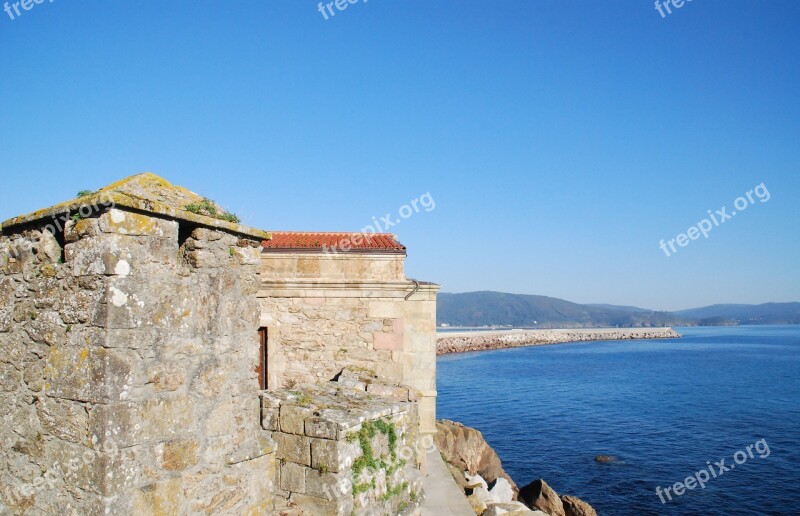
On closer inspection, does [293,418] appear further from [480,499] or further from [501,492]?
[501,492]

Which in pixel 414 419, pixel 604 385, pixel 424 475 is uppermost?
pixel 414 419

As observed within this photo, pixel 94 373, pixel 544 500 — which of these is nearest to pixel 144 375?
pixel 94 373

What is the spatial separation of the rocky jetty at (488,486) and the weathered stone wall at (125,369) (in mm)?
8001

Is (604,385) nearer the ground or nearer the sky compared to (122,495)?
nearer the ground

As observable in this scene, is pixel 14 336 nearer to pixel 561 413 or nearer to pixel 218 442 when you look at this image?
pixel 218 442

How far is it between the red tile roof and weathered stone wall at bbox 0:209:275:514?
6.78 metres

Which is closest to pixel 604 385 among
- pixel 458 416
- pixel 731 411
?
pixel 731 411

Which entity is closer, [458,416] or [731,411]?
[458,416]

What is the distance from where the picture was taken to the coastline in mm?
88062

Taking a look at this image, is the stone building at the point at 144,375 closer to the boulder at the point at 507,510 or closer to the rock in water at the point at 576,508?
the boulder at the point at 507,510

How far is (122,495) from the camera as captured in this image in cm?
332

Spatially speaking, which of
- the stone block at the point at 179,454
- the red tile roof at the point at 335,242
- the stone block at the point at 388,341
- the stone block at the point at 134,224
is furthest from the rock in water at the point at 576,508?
the stone block at the point at 134,224

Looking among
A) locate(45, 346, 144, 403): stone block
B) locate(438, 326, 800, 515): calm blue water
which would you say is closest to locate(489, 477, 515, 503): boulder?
locate(438, 326, 800, 515): calm blue water

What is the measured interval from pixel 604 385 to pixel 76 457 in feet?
152
